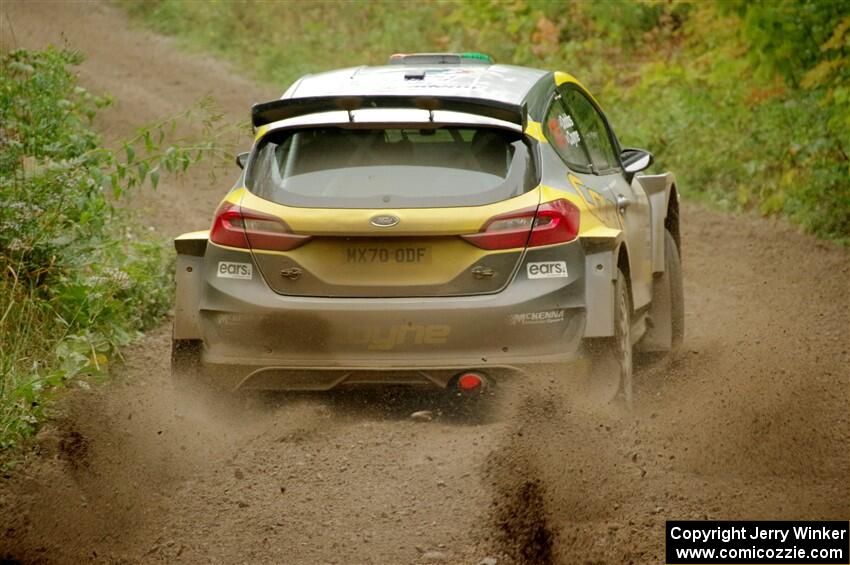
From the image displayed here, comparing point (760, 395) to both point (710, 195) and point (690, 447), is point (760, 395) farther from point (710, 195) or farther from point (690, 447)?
point (710, 195)

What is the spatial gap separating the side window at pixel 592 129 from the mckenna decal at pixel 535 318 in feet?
4.51

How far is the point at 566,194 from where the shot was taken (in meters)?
6.26

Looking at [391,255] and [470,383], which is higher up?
[391,255]

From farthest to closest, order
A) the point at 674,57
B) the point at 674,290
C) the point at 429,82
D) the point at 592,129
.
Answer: the point at 674,57, the point at 674,290, the point at 592,129, the point at 429,82

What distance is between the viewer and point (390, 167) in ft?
20.6

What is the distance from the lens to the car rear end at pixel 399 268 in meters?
6.07

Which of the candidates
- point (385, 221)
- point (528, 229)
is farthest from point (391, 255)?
point (528, 229)

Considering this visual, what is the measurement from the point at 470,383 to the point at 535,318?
41cm

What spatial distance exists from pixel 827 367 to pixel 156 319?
4.43 metres

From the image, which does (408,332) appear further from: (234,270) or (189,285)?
(189,285)

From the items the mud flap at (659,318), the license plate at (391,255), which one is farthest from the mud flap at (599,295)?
the mud flap at (659,318)

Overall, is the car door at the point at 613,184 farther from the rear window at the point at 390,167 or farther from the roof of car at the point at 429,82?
the rear window at the point at 390,167

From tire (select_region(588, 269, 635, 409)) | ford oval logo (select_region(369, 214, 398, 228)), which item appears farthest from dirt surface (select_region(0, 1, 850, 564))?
ford oval logo (select_region(369, 214, 398, 228))

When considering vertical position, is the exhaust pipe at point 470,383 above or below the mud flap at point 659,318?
above
